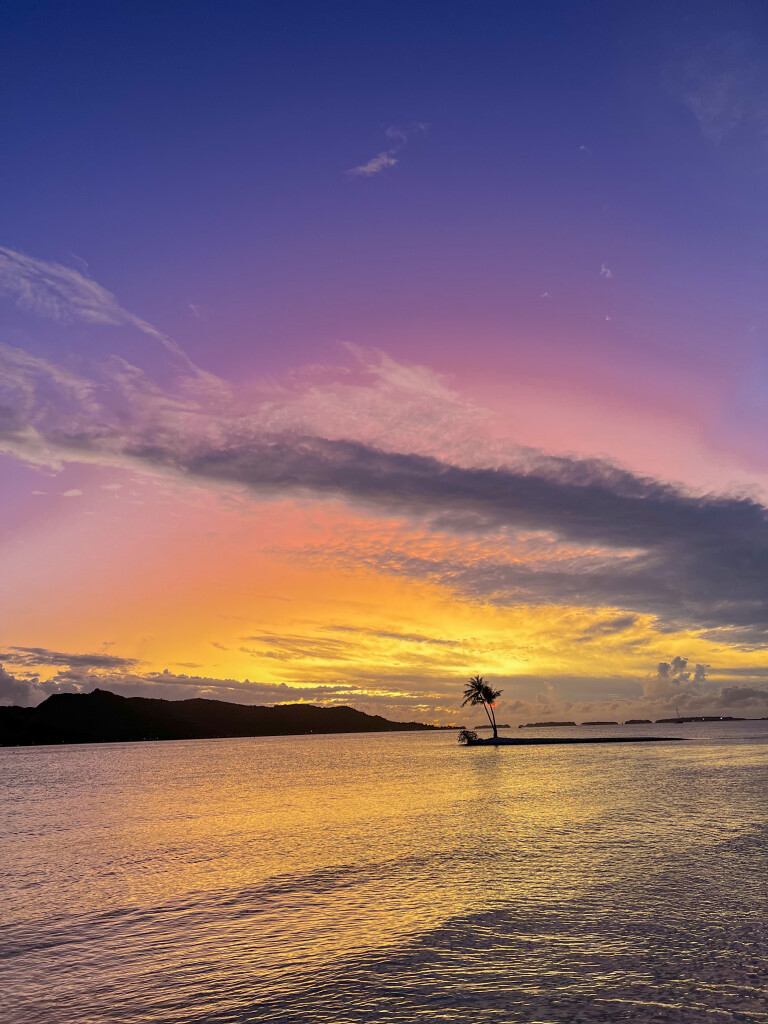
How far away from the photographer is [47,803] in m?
82.4

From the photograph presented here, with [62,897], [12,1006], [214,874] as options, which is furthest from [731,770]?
[12,1006]

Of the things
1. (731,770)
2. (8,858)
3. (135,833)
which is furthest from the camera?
(731,770)

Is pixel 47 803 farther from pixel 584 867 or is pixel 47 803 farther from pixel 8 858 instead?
pixel 584 867

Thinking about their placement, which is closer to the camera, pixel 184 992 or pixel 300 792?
pixel 184 992

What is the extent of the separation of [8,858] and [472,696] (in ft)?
524

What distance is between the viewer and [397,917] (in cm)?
2602

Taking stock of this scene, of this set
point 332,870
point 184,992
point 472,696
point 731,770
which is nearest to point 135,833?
point 332,870

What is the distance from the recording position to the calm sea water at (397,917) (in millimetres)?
17844

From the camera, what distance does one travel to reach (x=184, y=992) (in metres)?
18.9

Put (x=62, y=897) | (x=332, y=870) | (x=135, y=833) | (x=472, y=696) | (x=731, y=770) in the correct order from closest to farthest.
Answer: (x=62, y=897)
(x=332, y=870)
(x=135, y=833)
(x=731, y=770)
(x=472, y=696)

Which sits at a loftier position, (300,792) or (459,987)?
(459,987)

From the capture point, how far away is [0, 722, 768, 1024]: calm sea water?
703 inches

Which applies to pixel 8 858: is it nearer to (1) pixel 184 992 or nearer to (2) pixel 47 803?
(1) pixel 184 992

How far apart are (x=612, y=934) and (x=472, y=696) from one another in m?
176
